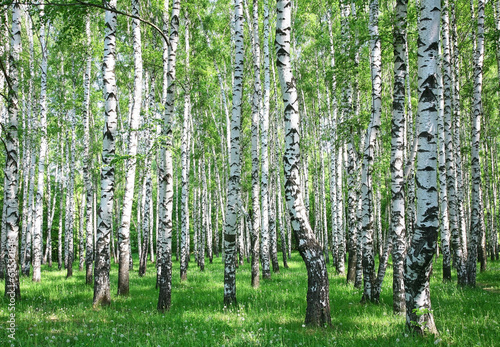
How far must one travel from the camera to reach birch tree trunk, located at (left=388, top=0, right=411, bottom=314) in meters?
5.82

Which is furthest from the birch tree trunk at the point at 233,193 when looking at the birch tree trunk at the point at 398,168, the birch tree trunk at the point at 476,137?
Answer: the birch tree trunk at the point at 476,137

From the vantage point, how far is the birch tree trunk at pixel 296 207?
478 centimetres

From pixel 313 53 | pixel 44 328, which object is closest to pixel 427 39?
pixel 44 328

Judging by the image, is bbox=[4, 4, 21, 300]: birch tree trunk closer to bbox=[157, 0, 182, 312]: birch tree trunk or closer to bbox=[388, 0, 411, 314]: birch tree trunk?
bbox=[157, 0, 182, 312]: birch tree trunk

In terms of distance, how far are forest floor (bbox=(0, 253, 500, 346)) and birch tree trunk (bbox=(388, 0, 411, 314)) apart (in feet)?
1.97

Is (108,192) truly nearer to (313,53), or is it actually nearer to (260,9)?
(260,9)

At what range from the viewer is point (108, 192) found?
704 centimetres

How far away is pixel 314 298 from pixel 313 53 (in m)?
19.1

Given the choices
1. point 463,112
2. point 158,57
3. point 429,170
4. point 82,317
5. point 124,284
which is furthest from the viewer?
point 463,112

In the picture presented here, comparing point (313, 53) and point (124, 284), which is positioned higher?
point (313, 53)

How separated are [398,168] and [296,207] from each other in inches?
94.5

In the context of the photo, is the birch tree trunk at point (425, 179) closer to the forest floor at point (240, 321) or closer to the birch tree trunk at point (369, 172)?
the forest floor at point (240, 321)

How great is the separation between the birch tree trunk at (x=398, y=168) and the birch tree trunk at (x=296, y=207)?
191 cm

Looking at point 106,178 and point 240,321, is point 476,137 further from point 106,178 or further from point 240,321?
point 106,178
